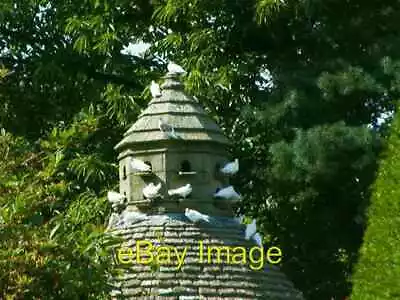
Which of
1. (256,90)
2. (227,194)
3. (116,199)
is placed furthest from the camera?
(256,90)

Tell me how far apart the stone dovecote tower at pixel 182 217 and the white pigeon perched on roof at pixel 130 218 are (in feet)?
0.04

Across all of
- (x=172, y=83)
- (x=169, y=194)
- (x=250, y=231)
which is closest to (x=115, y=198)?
(x=169, y=194)

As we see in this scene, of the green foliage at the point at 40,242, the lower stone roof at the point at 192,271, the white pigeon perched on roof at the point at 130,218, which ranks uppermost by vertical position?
the white pigeon perched on roof at the point at 130,218

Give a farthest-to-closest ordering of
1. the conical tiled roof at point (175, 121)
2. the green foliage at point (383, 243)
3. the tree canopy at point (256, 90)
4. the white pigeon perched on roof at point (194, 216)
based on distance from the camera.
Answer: the tree canopy at point (256, 90)
the conical tiled roof at point (175, 121)
the white pigeon perched on roof at point (194, 216)
the green foliage at point (383, 243)

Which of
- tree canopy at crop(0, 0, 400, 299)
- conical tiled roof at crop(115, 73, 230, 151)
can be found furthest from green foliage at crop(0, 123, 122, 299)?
tree canopy at crop(0, 0, 400, 299)

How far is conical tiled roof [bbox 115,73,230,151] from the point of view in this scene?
1934cm

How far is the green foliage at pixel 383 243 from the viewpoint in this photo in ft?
44.8

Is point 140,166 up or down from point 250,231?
up

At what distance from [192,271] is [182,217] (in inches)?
36.3

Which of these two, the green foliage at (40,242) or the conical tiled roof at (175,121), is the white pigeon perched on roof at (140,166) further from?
the green foliage at (40,242)

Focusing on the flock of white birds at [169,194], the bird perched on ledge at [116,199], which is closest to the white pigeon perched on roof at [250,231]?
the flock of white birds at [169,194]

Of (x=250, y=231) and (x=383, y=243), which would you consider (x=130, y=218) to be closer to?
(x=250, y=231)

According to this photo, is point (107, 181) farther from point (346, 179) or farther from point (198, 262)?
point (198, 262)

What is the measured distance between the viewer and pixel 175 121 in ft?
63.8
